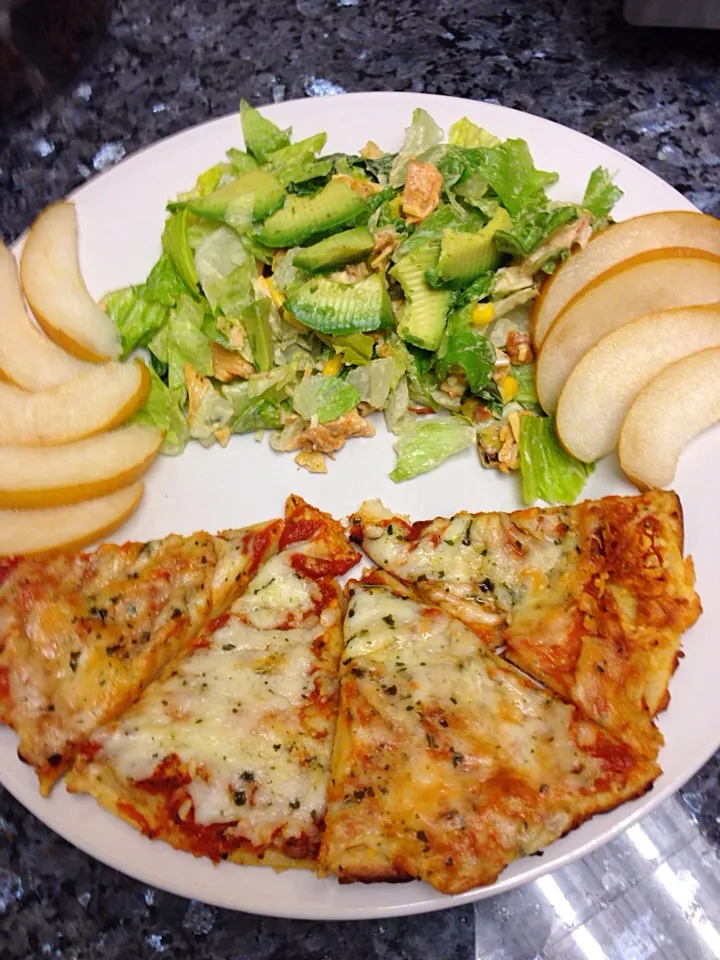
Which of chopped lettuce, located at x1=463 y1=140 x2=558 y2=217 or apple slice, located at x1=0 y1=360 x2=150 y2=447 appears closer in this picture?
apple slice, located at x1=0 y1=360 x2=150 y2=447

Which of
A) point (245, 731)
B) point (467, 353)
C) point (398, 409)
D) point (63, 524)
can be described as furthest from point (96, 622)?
point (467, 353)

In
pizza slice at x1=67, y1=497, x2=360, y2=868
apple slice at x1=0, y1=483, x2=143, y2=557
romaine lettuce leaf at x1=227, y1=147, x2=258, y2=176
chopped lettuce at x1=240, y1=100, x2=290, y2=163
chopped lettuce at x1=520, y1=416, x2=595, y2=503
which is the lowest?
pizza slice at x1=67, y1=497, x2=360, y2=868

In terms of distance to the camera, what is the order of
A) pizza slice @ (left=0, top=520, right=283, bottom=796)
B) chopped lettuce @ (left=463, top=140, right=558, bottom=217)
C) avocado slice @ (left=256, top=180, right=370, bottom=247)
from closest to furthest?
pizza slice @ (left=0, top=520, right=283, bottom=796)
avocado slice @ (left=256, top=180, right=370, bottom=247)
chopped lettuce @ (left=463, top=140, right=558, bottom=217)

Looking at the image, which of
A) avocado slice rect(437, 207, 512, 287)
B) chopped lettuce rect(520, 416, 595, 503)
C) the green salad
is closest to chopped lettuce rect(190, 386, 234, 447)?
the green salad

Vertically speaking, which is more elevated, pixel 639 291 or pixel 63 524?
pixel 639 291

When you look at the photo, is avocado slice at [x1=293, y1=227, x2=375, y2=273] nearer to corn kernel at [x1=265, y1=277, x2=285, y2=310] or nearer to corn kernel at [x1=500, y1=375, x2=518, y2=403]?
corn kernel at [x1=265, y1=277, x2=285, y2=310]

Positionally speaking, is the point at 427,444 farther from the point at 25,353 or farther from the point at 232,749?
the point at 25,353

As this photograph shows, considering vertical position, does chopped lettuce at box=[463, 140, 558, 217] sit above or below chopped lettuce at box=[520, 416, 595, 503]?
above
